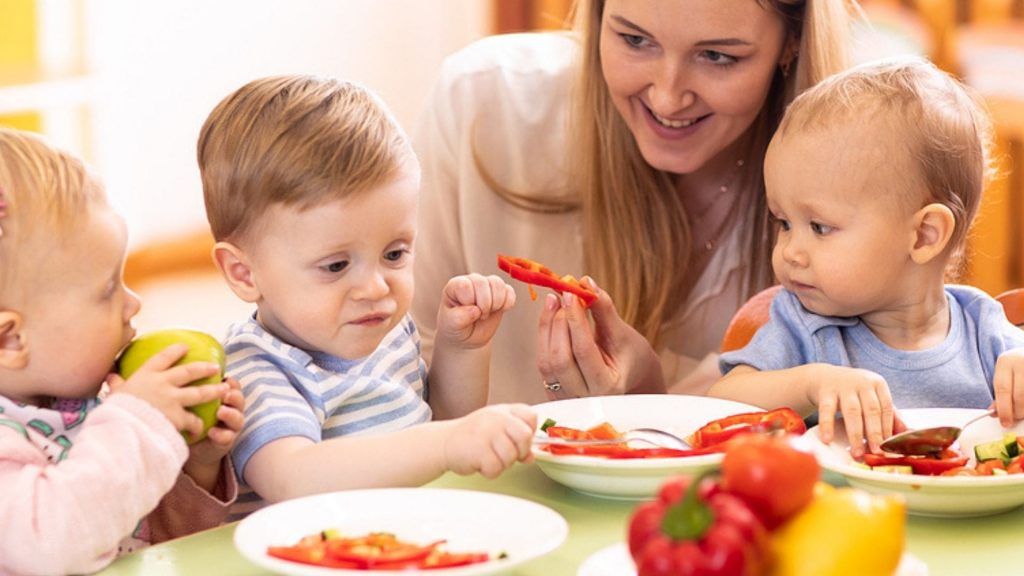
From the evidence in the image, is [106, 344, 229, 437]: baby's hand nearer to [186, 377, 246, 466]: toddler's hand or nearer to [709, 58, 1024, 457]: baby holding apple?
[186, 377, 246, 466]: toddler's hand

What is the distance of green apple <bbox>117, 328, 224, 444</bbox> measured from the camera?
1.19 m

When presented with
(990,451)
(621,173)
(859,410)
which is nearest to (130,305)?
(859,410)

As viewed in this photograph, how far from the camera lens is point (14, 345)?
44.5 inches

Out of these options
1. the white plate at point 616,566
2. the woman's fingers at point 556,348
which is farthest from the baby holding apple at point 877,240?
the white plate at point 616,566

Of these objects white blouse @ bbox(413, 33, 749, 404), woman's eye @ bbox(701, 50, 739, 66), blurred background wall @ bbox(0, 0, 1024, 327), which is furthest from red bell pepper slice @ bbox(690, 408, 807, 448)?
blurred background wall @ bbox(0, 0, 1024, 327)

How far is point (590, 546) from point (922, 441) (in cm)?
39

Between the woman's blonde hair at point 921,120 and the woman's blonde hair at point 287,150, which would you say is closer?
the woman's blonde hair at point 287,150

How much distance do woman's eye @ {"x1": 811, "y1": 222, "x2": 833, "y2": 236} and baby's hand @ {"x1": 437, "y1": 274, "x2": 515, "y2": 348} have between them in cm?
38

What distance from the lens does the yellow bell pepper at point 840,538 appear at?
2.55ft

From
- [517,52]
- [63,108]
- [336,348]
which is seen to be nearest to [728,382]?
[336,348]

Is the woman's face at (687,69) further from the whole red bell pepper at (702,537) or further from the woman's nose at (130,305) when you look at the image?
the whole red bell pepper at (702,537)

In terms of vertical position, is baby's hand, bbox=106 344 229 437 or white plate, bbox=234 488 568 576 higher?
baby's hand, bbox=106 344 229 437

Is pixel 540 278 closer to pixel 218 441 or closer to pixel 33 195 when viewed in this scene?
pixel 218 441

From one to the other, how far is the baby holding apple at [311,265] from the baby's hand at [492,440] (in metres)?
0.03
